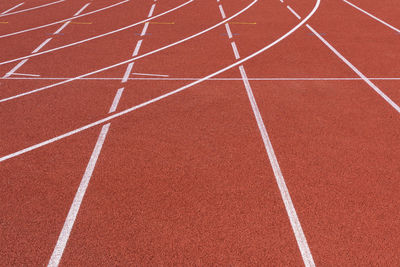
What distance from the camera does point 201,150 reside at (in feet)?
14.4

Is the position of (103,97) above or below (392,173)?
above

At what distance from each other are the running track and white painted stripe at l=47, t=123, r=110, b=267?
0.02m

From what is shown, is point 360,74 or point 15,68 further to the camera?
point 15,68

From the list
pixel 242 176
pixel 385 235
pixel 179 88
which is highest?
pixel 179 88

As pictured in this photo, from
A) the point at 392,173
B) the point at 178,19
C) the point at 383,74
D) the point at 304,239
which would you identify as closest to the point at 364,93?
the point at 383,74

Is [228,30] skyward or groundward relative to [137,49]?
groundward

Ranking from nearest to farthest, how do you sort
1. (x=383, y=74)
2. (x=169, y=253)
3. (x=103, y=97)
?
(x=169, y=253)
(x=103, y=97)
(x=383, y=74)

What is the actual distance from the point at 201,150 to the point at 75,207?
169cm

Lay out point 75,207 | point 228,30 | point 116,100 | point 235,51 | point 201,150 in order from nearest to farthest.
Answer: point 75,207 → point 201,150 → point 116,100 → point 235,51 → point 228,30

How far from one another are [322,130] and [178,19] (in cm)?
637

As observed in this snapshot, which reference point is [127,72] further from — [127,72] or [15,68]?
[15,68]

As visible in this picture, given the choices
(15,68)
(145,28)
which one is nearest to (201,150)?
(15,68)

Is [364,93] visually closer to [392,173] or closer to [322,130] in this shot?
[322,130]

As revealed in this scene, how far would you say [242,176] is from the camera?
3.97m
